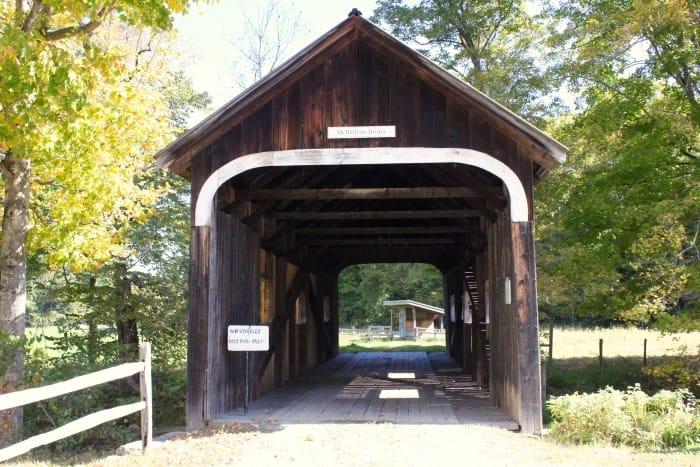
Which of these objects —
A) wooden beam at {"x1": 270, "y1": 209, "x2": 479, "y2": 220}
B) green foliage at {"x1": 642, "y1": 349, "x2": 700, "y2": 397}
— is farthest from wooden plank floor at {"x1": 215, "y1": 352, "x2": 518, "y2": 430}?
green foliage at {"x1": 642, "y1": 349, "x2": 700, "y2": 397}

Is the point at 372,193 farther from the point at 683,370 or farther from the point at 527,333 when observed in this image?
the point at 683,370

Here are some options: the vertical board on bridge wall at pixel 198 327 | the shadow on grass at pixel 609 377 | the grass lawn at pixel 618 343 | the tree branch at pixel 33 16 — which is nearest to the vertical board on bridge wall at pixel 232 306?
the vertical board on bridge wall at pixel 198 327

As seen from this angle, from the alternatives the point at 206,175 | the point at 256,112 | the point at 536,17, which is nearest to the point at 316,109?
the point at 256,112

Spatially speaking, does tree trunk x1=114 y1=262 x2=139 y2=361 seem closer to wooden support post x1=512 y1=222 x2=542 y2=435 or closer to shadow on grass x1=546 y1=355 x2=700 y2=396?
wooden support post x1=512 y1=222 x2=542 y2=435

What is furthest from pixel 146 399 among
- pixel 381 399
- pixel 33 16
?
pixel 33 16

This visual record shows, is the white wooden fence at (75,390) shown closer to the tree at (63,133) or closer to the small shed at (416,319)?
the tree at (63,133)

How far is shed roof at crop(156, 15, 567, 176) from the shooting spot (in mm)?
8141

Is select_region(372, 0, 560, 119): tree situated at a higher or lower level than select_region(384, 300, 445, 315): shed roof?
higher

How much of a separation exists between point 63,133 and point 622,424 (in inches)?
284

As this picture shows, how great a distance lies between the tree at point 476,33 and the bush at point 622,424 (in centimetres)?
1155

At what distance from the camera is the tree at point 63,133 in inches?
317

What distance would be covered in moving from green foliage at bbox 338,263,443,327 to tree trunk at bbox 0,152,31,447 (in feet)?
119

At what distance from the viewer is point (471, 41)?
866 inches

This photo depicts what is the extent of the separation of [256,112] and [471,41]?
14.9 meters
